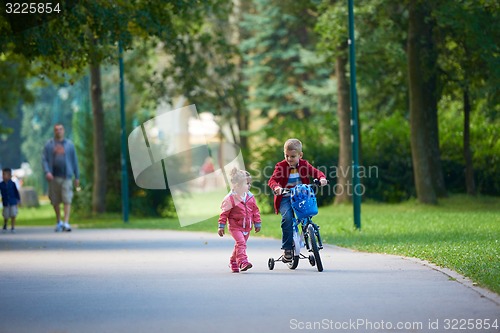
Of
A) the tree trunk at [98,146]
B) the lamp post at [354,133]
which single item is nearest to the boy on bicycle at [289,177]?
the lamp post at [354,133]

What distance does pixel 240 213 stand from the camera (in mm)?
15430

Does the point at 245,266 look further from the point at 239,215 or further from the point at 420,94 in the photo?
the point at 420,94

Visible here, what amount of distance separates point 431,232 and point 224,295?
432 inches

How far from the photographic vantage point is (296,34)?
217 ft

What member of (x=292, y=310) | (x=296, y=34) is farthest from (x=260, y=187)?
(x=292, y=310)

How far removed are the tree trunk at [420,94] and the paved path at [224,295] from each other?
17312 millimetres

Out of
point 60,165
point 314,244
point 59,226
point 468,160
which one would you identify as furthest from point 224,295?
point 468,160

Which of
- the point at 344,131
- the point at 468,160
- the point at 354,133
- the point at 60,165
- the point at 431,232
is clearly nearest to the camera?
Result: the point at 431,232

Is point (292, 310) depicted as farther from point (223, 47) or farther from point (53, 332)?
point (223, 47)

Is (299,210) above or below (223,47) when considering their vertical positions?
below

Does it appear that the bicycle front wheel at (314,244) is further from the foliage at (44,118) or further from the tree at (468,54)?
the foliage at (44,118)

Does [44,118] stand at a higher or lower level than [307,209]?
higher

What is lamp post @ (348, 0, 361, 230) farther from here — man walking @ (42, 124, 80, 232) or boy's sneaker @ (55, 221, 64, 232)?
boy's sneaker @ (55, 221, 64, 232)

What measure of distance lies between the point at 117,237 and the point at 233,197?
10.9 meters
